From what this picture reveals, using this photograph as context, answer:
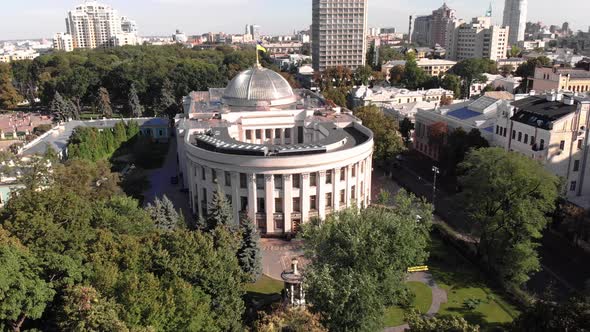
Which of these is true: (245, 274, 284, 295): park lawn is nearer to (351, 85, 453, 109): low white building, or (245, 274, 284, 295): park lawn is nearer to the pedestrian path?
the pedestrian path

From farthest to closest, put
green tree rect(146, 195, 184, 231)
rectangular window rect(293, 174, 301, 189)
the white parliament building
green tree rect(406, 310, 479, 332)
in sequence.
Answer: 1. rectangular window rect(293, 174, 301, 189)
2. the white parliament building
3. green tree rect(146, 195, 184, 231)
4. green tree rect(406, 310, 479, 332)

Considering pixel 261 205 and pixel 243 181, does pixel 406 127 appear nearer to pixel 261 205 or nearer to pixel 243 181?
pixel 261 205

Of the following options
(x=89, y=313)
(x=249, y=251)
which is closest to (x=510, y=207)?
(x=249, y=251)

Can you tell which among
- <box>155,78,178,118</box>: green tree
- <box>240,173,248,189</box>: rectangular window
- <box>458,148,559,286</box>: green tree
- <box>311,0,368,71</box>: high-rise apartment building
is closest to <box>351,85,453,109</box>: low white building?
<box>155,78,178,118</box>: green tree

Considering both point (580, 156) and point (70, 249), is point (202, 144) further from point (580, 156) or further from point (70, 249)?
point (580, 156)

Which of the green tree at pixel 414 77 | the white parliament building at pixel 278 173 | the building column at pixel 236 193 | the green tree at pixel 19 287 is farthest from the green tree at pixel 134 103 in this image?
the green tree at pixel 19 287

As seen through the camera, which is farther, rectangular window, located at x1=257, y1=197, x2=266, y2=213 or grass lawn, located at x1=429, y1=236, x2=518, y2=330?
rectangular window, located at x1=257, y1=197, x2=266, y2=213
